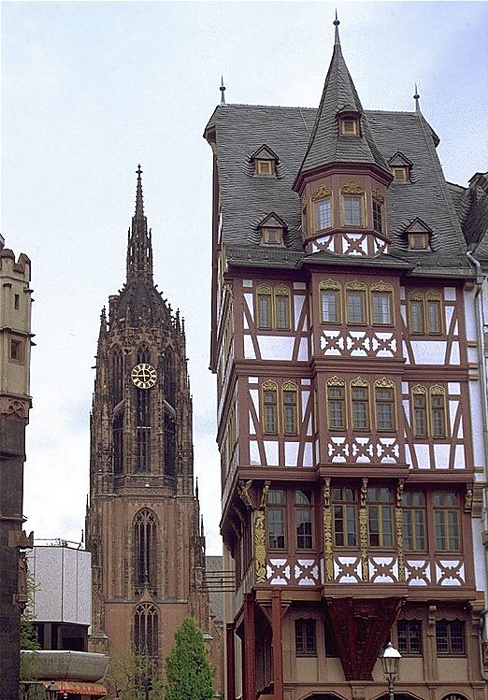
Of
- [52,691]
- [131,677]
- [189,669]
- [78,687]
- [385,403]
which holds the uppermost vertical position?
[385,403]

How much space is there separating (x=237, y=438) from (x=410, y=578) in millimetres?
6824

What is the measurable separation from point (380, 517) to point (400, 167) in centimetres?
1344

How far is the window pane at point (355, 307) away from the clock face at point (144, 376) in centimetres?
8469

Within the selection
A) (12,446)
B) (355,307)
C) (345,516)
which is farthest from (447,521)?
(12,446)

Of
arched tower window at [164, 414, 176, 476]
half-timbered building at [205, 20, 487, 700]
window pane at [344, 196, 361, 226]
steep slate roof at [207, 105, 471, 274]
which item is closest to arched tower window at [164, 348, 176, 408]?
arched tower window at [164, 414, 176, 476]

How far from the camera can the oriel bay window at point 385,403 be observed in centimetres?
4441

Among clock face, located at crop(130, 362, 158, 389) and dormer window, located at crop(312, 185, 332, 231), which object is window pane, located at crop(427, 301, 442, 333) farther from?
clock face, located at crop(130, 362, 158, 389)

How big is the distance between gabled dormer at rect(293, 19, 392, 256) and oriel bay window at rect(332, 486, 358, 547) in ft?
24.7

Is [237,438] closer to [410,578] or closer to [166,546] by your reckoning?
[410,578]

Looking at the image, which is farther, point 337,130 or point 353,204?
point 337,130

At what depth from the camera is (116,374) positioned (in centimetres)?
13012

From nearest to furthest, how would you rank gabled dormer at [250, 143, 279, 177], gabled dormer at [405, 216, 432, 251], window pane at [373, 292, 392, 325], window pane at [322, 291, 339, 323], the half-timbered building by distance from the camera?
the half-timbered building < window pane at [322, 291, 339, 323] < window pane at [373, 292, 392, 325] < gabled dormer at [405, 216, 432, 251] < gabled dormer at [250, 143, 279, 177]

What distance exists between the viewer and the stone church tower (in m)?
123

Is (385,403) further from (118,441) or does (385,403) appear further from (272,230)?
(118,441)
